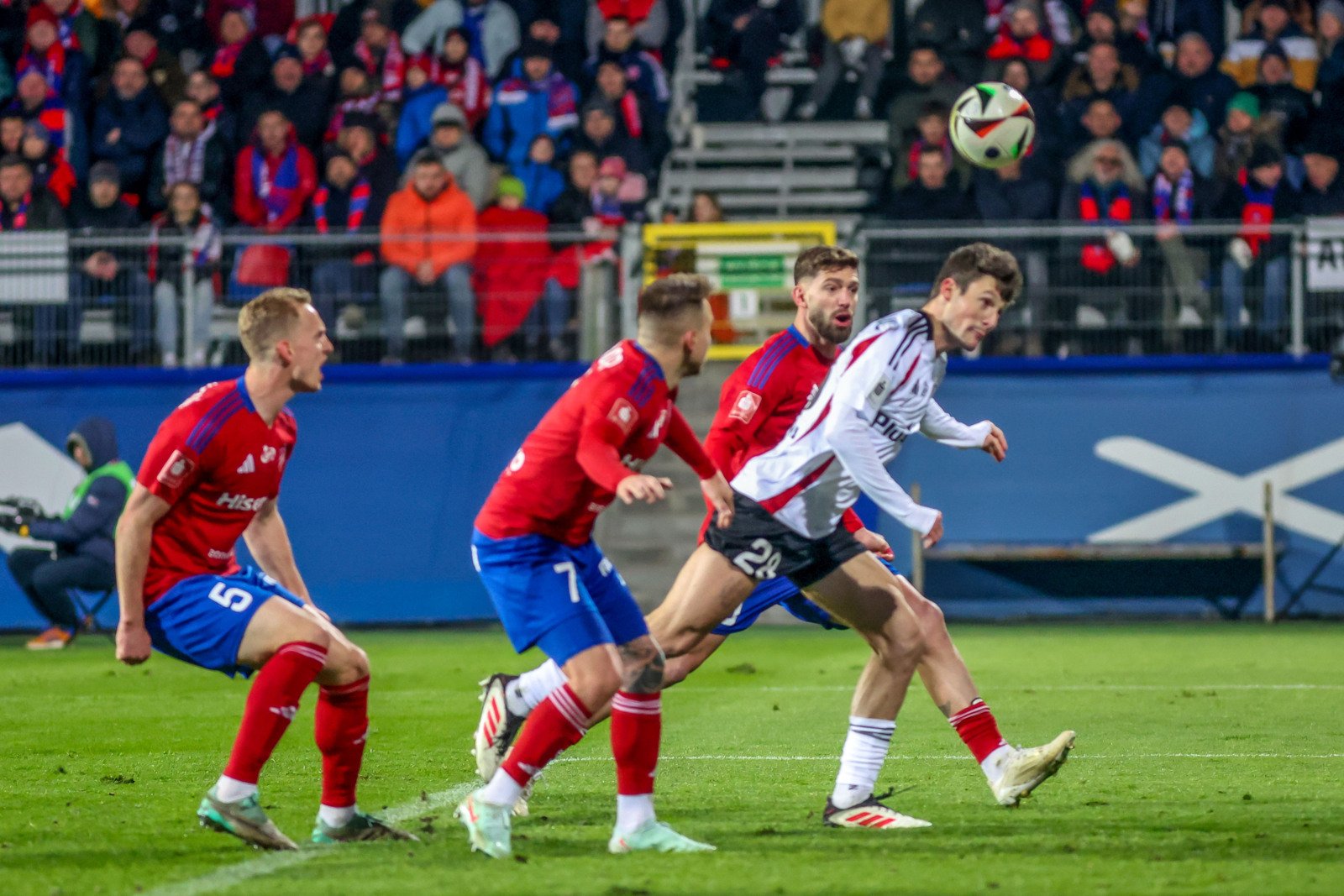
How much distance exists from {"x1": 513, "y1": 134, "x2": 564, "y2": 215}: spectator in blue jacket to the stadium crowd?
0.03 meters

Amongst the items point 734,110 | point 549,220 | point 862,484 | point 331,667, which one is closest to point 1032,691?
point 862,484

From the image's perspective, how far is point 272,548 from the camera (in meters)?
6.99

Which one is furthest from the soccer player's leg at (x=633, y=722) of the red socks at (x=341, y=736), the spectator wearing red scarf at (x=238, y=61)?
the spectator wearing red scarf at (x=238, y=61)

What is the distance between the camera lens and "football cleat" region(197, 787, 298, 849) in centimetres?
622

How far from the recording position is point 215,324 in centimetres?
1695

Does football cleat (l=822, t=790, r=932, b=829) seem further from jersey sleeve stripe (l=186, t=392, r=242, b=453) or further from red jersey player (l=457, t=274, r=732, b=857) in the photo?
jersey sleeve stripe (l=186, t=392, r=242, b=453)

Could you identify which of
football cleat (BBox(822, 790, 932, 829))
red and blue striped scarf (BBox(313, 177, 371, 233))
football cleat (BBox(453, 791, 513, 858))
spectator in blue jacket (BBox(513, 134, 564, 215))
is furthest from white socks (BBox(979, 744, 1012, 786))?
red and blue striped scarf (BBox(313, 177, 371, 233))

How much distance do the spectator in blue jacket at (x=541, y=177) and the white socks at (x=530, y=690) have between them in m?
11.6

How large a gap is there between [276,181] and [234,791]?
13.6m

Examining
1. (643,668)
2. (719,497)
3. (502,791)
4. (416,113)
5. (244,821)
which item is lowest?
(244,821)

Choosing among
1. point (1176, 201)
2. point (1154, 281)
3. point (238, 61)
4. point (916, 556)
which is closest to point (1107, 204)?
point (1176, 201)

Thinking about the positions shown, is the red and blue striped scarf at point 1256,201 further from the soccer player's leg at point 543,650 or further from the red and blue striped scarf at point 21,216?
the soccer player's leg at point 543,650

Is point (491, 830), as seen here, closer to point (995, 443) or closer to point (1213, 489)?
point (995, 443)

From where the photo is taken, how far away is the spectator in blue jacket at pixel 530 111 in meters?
19.5
